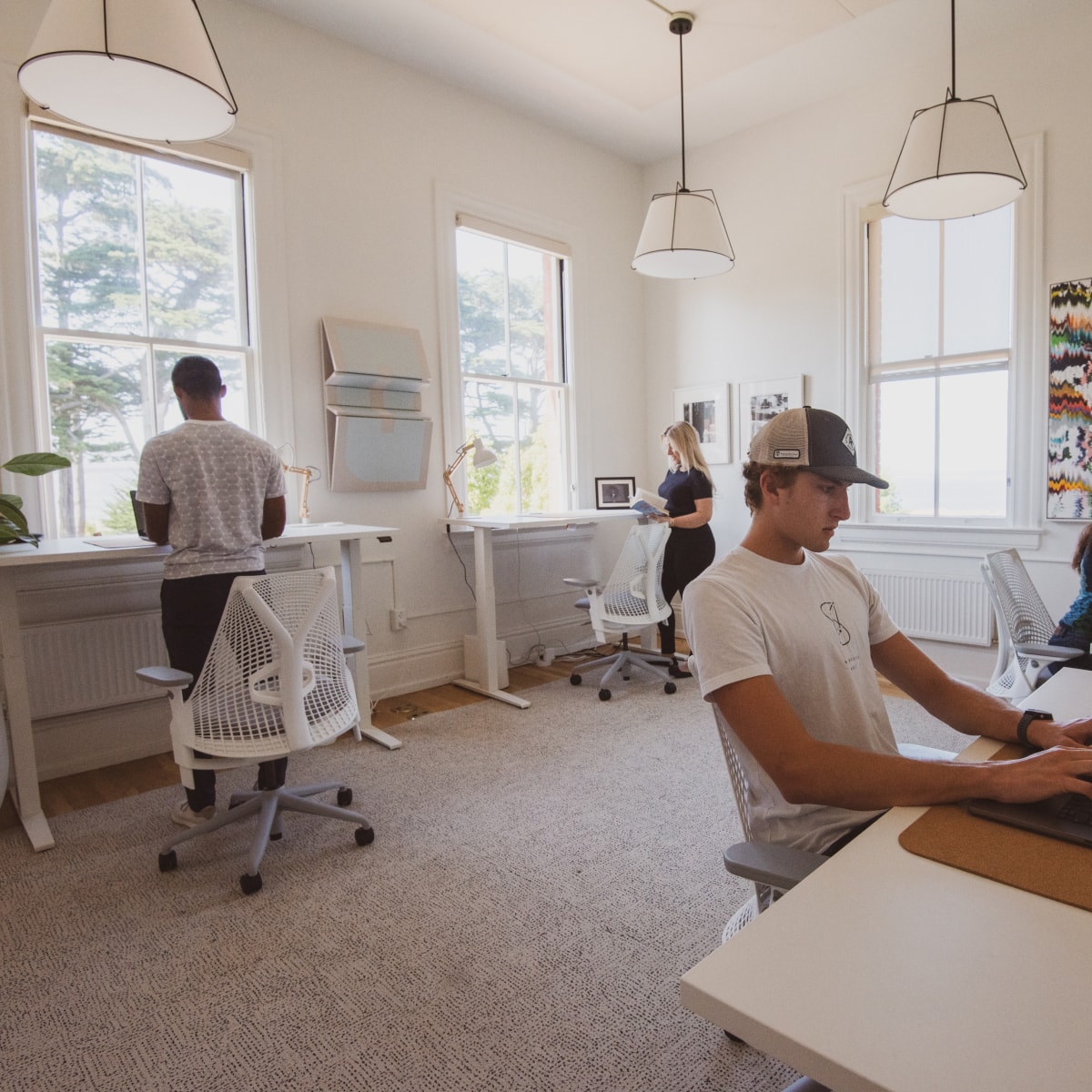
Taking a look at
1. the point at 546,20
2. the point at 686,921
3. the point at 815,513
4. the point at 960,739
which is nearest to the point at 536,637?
the point at 960,739

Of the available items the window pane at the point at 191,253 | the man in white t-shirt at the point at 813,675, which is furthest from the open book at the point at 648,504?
the man in white t-shirt at the point at 813,675

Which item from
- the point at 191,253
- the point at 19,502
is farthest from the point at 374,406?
the point at 19,502

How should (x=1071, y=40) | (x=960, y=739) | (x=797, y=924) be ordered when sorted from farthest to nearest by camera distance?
1. (x=1071, y=40)
2. (x=960, y=739)
3. (x=797, y=924)

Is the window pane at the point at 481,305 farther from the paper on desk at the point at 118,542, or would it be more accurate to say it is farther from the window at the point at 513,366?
the paper on desk at the point at 118,542

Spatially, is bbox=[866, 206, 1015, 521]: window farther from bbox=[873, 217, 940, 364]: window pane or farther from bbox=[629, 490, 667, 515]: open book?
bbox=[629, 490, 667, 515]: open book

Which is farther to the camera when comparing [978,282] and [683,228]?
[978,282]

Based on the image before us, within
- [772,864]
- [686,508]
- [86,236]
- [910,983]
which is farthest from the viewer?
[686,508]

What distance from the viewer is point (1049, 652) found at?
239cm

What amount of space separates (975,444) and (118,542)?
4.28 m

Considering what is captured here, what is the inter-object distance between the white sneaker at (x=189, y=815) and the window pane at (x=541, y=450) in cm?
277

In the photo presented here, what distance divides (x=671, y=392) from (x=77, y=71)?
4.16m

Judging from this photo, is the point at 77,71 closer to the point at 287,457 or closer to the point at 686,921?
the point at 287,457

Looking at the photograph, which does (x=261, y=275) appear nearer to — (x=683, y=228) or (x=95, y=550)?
(x=95, y=550)

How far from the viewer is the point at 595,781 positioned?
296cm
